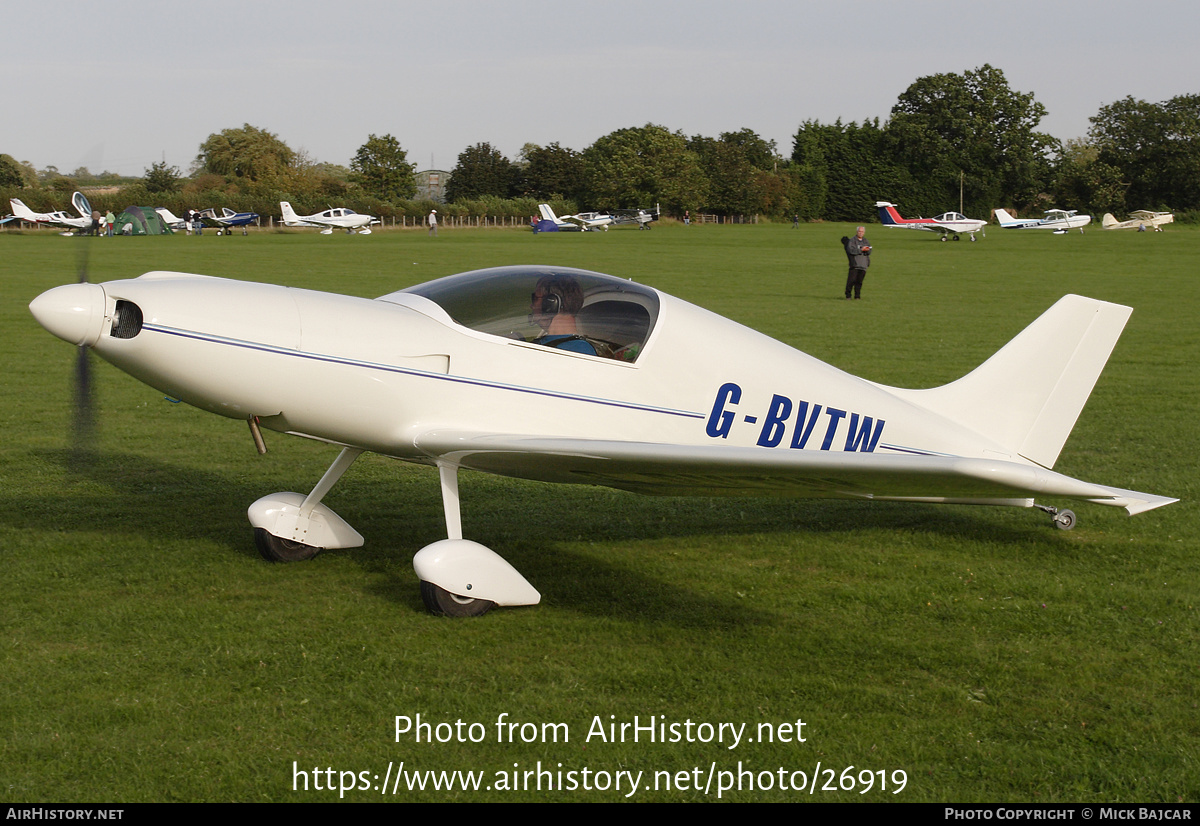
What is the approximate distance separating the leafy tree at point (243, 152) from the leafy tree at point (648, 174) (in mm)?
37483

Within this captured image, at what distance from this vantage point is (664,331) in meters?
6.00

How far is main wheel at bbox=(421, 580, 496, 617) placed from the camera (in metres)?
5.58

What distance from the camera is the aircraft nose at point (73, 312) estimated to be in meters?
→ 5.01

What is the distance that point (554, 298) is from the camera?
5918mm

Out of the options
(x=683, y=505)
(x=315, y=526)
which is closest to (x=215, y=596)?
(x=315, y=526)

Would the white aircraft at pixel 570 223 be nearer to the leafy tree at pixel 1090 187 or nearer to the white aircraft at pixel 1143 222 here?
the white aircraft at pixel 1143 222

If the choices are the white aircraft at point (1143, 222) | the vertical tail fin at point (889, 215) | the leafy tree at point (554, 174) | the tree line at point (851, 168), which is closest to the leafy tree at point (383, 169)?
the tree line at point (851, 168)

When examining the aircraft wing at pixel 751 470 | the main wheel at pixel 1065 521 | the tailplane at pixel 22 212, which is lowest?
the main wheel at pixel 1065 521

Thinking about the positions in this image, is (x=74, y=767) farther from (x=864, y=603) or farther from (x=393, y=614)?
(x=864, y=603)

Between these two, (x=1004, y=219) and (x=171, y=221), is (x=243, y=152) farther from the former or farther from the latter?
(x=1004, y=219)

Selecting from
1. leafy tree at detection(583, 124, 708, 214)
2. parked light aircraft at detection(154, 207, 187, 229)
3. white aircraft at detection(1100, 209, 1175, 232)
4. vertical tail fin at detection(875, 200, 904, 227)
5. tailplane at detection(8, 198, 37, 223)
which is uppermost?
leafy tree at detection(583, 124, 708, 214)

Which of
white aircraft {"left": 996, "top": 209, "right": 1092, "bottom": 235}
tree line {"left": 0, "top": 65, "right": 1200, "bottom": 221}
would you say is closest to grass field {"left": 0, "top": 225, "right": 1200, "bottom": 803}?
white aircraft {"left": 996, "top": 209, "right": 1092, "bottom": 235}

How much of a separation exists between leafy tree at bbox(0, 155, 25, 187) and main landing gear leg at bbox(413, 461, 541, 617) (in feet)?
357

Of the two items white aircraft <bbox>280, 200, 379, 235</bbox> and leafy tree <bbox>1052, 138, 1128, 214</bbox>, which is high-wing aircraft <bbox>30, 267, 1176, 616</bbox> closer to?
white aircraft <bbox>280, 200, 379, 235</bbox>
